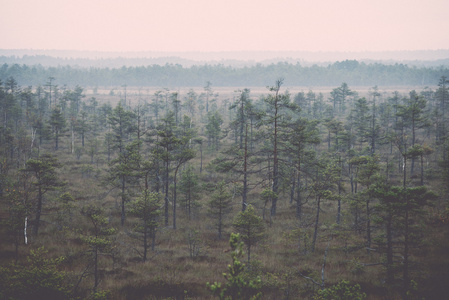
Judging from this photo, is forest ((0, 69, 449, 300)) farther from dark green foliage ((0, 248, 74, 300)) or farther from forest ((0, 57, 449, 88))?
forest ((0, 57, 449, 88))

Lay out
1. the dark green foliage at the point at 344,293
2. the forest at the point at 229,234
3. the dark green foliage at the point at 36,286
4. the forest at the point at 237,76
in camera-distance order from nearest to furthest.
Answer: the dark green foliage at the point at 344,293
the dark green foliage at the point at 36,286
the forest at the point at 229,234
the forest at the point at 237,76

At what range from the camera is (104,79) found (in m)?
157

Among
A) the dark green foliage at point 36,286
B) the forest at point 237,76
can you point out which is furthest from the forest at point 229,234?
the forest at point 237,76

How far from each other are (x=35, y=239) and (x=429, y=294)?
24.6 m

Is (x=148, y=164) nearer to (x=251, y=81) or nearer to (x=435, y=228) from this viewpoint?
(x=435, y=228)

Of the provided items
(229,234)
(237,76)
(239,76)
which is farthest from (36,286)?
(239,76)

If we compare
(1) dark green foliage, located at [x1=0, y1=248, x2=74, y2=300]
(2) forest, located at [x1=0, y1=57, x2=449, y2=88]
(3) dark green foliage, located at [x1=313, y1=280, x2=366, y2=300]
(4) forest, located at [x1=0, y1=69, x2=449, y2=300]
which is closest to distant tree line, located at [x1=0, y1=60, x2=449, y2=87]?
(2) forest, located at [x1=0, y1=57, x2=449, y2=88]

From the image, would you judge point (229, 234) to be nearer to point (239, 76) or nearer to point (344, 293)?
point (344, 293)

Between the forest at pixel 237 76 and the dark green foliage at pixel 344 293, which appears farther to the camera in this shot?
the forest at pixel 237 76

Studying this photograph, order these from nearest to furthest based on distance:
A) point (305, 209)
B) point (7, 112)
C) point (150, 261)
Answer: point (150, 261), point (305, 209), point (7, 112)

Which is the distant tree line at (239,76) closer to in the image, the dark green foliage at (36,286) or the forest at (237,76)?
the forest at (237,76)

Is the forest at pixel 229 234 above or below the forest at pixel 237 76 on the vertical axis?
below

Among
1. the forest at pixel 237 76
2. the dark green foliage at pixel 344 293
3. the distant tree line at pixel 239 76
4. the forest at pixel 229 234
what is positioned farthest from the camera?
the distant tree line at pixel 239 76

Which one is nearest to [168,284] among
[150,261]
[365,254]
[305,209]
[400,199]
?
[150,261]
